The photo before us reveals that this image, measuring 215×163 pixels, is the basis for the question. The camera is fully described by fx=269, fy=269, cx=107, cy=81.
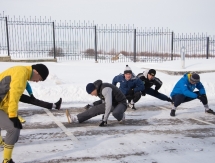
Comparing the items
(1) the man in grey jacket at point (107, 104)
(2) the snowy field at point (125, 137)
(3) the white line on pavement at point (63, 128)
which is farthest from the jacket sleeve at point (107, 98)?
(3) the white line on pavement at point (63, 128)

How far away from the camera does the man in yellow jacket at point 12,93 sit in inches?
149

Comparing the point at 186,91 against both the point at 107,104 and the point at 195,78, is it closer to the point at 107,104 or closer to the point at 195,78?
the point at 195,78

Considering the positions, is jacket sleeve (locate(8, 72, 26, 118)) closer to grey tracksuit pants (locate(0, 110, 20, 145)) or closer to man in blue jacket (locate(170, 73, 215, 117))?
grey tracksuit pants (locate(0, 110, 20, 145))

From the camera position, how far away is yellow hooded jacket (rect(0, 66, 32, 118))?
3.77 metres

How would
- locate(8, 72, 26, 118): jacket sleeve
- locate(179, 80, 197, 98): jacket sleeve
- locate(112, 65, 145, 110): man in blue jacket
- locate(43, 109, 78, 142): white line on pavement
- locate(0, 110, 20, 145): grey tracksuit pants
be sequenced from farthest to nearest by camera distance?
locate(112, 65, 145, 110): man in blue jacket, locate(179, 80, 197, 98): jacket sleeve, locate(43, 109, 78, 142): white line on pavement, locate(0, 110, 20, 145): grey tracksuit pants, locate(8, 72, 26, 118): jacket sleeve

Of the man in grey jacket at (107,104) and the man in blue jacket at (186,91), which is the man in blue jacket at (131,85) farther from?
the man in grey jacket at (107,104)

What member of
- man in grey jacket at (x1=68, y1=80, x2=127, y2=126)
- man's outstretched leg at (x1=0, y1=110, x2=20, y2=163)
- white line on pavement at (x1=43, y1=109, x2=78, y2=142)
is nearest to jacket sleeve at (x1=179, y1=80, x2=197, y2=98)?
man in grey jacket at (x1=68, y1=80, x2=127, y2=126)

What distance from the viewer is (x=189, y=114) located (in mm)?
8203

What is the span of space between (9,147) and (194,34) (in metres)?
20.7

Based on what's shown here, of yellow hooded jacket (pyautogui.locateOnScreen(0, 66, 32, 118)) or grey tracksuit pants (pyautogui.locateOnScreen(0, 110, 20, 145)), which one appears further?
grey tracksuit pants (pyautogui.locateOnScreen(0, 110, 20, 145))

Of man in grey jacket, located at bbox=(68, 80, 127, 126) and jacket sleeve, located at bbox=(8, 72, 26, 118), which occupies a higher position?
jacket sleeve, located at bbox=(8, 72, 26, 118)

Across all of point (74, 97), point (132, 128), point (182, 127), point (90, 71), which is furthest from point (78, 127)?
point (90, 71)

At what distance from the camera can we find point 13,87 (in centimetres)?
379

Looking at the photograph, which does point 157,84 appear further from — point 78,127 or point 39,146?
point 39,146
